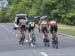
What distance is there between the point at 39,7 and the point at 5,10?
4434 centimetres

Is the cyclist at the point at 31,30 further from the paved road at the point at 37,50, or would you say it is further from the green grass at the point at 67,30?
the green grass at the point at 67,30

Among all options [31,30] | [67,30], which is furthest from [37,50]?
[67,30]

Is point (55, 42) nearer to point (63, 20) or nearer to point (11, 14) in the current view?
point (63, 20)

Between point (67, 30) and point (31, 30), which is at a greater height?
point (31, 30)

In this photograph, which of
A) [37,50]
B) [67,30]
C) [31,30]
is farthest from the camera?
[67,30]

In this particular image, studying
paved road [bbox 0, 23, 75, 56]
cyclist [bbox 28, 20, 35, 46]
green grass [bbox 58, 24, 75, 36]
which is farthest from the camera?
green grass [bbox 58, 24, 75, 36]

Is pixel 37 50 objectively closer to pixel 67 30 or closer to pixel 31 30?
pixel 31 30

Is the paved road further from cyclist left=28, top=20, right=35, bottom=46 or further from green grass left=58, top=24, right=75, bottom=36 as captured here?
green grass left=58, top=24, right=75, bottom=36

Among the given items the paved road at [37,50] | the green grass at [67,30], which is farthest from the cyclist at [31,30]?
the green grass at [67,30]

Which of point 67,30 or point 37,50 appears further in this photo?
point 67,30

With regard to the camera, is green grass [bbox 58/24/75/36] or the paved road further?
green grass [bbox 58/24/75/36]

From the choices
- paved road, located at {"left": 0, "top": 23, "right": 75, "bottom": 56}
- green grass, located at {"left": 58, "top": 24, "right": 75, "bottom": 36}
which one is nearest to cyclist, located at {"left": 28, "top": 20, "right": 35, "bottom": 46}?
paved road, located at {"left": 0, "top": 23, "right": 75, "bottom": 56}

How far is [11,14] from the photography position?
95250 millimetres

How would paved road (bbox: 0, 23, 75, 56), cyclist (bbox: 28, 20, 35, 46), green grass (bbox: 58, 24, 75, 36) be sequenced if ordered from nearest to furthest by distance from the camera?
paved road (bbox: 0, 23, 75, 56), cyclist (bbox: 28, 20, 35, 46), green grass (bbox: 58, 24, 75, 36)
